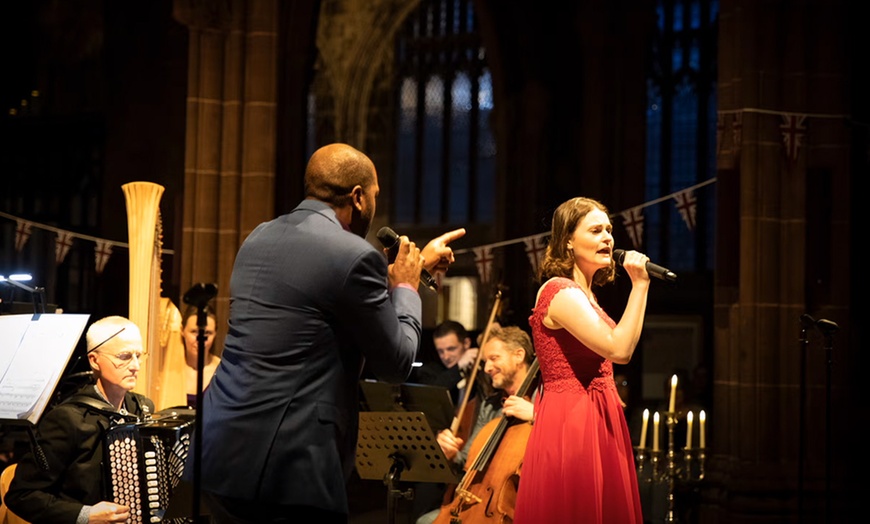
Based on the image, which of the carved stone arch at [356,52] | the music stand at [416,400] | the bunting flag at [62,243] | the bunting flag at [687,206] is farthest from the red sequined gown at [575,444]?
the carved stone arch at [356,52]

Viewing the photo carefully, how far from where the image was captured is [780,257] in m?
8.16

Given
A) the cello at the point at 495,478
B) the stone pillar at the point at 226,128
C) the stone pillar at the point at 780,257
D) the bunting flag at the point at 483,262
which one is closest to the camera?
the cello at the point at 495,478

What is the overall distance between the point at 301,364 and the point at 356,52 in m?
16.0

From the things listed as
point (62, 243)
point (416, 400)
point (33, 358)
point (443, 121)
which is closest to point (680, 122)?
point (443, 121)

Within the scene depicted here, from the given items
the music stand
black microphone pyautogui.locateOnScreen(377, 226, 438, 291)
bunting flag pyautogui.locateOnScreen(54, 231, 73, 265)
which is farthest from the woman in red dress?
bunting flag pyautogui.locateOnScreen(54, 231, 73, 265)

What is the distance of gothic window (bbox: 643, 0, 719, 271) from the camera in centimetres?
1622

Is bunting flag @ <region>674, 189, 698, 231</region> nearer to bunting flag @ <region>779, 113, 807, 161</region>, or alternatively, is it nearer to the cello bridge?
bunting flag @ <region>779, 113, 807, 161</region>

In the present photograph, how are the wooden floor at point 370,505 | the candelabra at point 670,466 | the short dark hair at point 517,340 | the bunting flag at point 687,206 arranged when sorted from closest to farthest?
the short dark hair at point 517,340 < the candelabra at point 670,466 < the wooden floor at point 370,505 < the bunting flag at point 687,206

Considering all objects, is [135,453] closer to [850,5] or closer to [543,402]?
[543,402]

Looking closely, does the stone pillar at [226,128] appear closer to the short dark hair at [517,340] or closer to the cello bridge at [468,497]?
the short dark hair at [517,340]

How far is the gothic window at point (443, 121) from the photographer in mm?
18641

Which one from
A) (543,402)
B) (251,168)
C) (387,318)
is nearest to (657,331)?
(251,168)

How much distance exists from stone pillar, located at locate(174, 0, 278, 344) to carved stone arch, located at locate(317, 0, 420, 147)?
8.57 m

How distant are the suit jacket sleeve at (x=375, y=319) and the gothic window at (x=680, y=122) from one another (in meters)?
13.5
